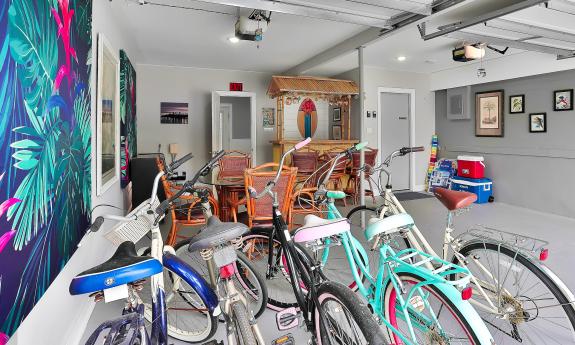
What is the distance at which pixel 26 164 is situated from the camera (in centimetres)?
139

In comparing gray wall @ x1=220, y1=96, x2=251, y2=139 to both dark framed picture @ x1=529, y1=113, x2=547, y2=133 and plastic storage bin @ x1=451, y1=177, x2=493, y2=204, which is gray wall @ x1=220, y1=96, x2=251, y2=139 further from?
dark framed picture @ x1=529, y1=113, x2=547, y2=133

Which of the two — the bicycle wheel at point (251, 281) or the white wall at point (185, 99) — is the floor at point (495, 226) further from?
the white wall at point (185, 99)

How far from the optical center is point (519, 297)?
1.91 m

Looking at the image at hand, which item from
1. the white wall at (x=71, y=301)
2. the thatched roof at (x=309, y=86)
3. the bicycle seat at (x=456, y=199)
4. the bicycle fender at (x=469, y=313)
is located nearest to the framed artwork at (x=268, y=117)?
the thatched roof at (x=309, y=86)

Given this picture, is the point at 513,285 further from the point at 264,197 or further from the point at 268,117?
the point at 268,117

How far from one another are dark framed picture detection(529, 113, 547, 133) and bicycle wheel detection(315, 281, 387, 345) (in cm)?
588

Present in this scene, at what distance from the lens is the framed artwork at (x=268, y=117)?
7.48 m

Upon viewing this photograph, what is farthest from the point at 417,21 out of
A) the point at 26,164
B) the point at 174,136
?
the point at 174,136

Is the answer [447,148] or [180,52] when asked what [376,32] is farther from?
[447,148]

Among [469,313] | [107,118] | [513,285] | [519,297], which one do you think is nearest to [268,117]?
[107,118]

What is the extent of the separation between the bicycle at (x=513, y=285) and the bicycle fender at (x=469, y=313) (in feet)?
1.92

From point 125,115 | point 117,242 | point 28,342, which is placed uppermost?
point 125,115

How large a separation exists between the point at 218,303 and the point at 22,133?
1.09 metres

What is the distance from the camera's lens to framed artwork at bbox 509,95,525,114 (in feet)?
19.7
